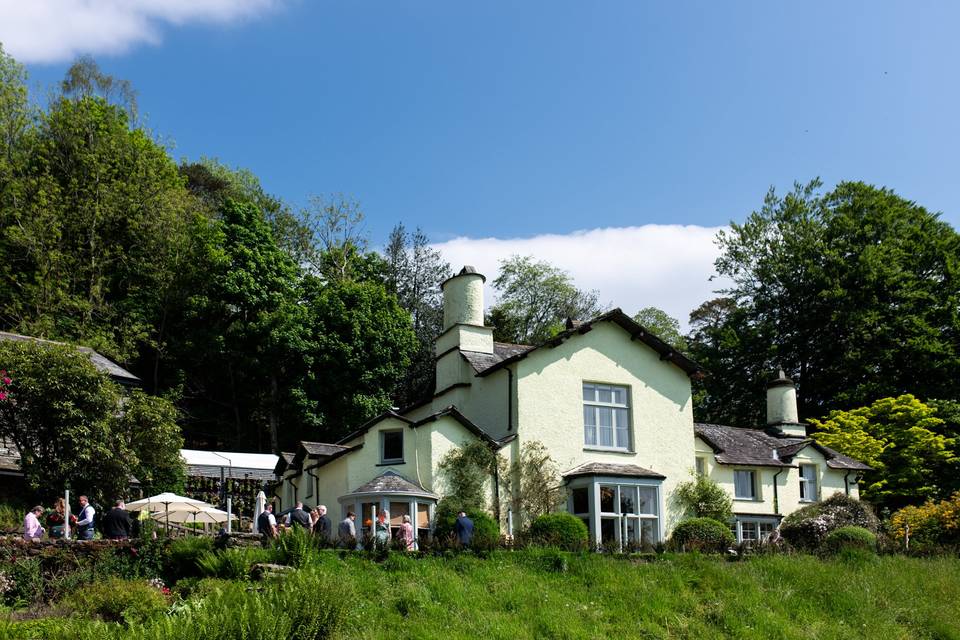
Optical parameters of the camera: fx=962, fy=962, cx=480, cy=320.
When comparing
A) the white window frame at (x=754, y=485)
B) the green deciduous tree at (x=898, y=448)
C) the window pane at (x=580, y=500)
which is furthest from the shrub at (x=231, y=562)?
the green deciduous tree at (x=898, y=448)

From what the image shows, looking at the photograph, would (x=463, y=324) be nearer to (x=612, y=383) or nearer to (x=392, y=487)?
(x=612, y=383)

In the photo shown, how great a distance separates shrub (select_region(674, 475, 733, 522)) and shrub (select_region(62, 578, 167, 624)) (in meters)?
19.2

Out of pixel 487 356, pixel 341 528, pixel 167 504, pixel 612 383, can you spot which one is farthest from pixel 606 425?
pixel 167 504

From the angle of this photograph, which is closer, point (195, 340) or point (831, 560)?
point (831, 560)

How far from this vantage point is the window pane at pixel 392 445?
2842 centimetres

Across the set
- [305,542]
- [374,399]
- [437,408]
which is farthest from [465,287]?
[305,542]

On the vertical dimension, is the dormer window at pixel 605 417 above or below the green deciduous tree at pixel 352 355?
below

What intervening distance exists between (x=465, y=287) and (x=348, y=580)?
55.2 feet

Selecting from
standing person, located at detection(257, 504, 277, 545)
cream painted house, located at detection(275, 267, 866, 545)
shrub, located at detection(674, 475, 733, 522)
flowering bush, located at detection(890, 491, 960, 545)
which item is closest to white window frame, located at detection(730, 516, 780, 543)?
cream painted house, located at detection(275, 267, 866, 545)

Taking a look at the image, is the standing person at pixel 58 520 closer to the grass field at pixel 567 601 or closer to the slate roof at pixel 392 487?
the grass field at pixel 567 601

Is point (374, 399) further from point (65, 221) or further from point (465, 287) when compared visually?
point (65, 221)

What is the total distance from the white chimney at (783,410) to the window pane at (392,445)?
61.7ft

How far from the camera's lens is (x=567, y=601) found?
58.2 ft

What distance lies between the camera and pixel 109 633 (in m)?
13.0
